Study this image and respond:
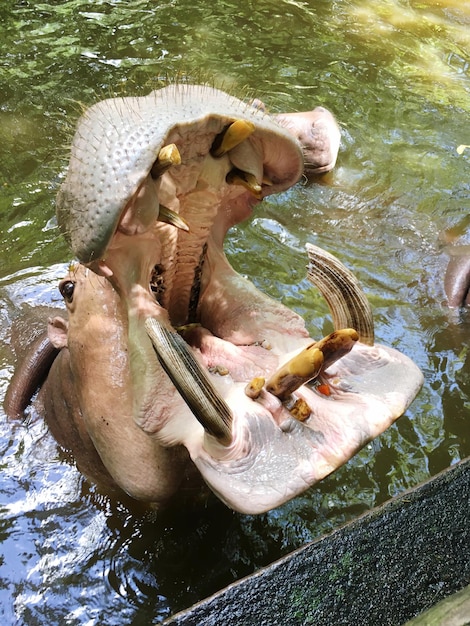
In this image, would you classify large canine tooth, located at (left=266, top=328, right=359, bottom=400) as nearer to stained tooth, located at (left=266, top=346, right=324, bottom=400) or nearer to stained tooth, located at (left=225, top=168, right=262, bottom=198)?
stained tooth, located at (left=266, top=346, right=324, bottom=400)

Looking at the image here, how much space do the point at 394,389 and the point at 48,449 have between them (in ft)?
4.69

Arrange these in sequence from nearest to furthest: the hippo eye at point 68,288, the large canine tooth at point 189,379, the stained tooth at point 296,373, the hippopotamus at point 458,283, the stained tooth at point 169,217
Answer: the large canine tooth at point 189,379, the stained tooth at point 296,373, the stained tooth at point 169,217, the hippo eye at point 68,288, the hippopotamus at point 458,283

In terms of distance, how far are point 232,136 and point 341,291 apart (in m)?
0.54

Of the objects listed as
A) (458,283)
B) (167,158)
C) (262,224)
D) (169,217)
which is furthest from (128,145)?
(262,224)

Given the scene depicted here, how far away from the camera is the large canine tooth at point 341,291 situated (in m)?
2.00

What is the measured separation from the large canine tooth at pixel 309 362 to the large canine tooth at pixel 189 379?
0.63 feet

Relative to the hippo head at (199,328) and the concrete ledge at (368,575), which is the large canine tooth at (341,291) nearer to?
the hippo head at (199,328)

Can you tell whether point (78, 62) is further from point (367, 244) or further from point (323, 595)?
point (323, 595)

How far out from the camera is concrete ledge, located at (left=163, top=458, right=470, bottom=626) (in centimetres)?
177

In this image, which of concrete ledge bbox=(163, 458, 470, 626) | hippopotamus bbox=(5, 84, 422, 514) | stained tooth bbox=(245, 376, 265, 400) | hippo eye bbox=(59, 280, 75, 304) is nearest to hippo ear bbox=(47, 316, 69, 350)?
hippopotamus bbox=(5, 84, 422, 514)

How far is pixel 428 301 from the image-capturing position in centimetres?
376

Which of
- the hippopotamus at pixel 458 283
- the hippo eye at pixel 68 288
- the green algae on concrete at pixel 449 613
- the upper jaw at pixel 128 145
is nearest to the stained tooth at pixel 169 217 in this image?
the upper jaw at pixel 128 145

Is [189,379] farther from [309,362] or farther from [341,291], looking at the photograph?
[341,291]

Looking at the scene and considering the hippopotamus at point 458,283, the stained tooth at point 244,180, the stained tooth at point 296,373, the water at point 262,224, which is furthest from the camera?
the hippopotamus at point 458,283
